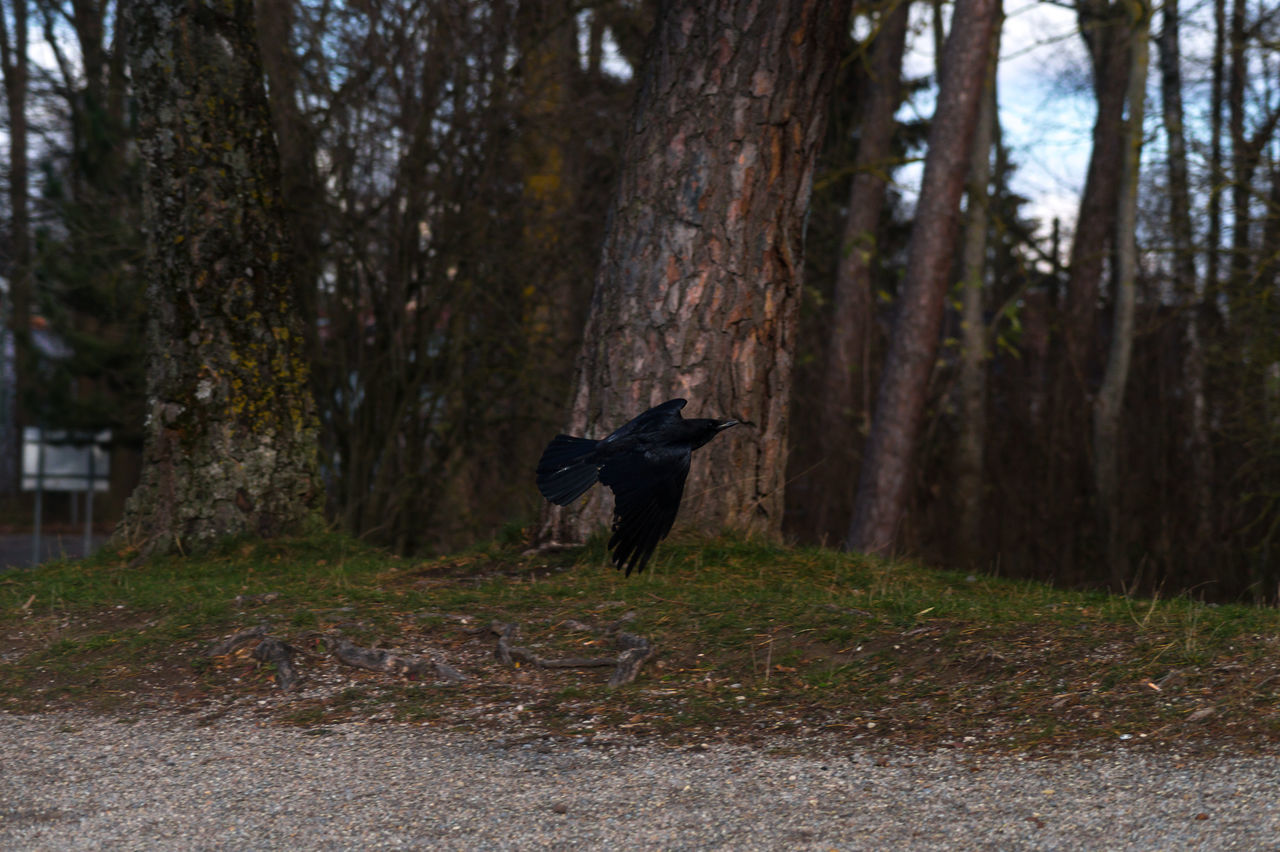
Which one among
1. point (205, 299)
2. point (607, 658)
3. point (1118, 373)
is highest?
point (1118, 373)

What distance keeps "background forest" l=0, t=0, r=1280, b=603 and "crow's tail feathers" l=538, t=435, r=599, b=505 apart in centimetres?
173

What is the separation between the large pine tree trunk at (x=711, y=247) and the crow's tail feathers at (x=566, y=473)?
1.41 metres

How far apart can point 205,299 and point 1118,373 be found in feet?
31.1

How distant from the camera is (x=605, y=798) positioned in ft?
10.9

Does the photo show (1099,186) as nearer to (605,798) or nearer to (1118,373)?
(1118,373)

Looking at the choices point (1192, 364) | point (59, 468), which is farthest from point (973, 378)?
point (59, 468)

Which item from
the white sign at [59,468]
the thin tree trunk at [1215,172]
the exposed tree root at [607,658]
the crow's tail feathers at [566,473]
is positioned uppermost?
the thin tree trunk at [1215,172]

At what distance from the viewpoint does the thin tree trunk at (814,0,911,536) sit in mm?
13297

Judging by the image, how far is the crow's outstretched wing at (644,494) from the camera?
4.45m

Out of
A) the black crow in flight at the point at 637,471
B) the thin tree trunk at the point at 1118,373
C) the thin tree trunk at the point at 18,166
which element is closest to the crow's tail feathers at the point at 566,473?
the black crow in flight at the point at 637,471

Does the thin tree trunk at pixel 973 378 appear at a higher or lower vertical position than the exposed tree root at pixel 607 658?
higher

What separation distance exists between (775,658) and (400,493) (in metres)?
6.58

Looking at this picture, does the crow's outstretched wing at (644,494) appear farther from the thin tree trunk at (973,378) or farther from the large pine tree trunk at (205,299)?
the thin tree trunk at (973,378)

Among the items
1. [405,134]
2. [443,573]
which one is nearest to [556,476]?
[443,573]
